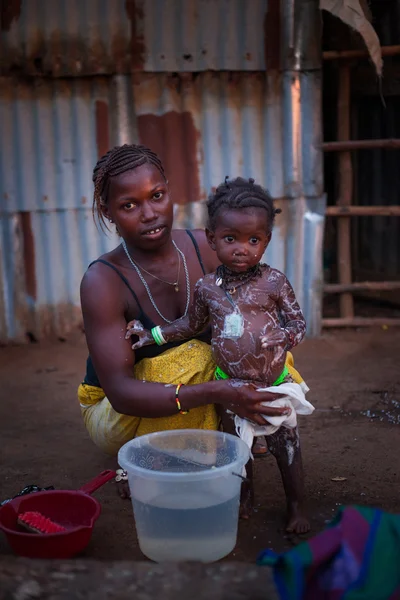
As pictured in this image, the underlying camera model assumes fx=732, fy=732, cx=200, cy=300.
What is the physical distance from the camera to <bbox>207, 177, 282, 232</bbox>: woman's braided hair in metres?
2.39

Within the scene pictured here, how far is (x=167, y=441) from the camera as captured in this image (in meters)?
2.52

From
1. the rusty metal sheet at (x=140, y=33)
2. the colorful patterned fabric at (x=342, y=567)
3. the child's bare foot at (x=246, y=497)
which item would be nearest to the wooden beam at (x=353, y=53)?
the rusty metal sheet at (x=140, y=33)

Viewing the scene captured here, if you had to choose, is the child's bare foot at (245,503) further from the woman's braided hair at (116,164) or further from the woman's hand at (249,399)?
the woman's braided hair at (116,164)

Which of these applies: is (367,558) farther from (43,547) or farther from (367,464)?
(367,464)

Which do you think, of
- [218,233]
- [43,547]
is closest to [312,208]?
[218,233]

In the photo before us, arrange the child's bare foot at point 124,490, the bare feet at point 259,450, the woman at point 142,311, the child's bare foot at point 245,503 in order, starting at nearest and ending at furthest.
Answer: the woman at point 142,311 < the child's bare foot at point 245,503 < the child's bare foot at point 124,490 < the bare feet at point 259,450

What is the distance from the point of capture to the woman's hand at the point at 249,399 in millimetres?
2354

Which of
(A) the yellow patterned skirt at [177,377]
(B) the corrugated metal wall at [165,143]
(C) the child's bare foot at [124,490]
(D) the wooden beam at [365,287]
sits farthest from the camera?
(D) the wooden beam at [365,287]

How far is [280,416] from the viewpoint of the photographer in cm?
238

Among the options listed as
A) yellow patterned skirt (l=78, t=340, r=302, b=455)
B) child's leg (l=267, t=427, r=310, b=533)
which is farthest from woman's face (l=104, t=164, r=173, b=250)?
child's leg (l=267, t=427, r=310, b=533)

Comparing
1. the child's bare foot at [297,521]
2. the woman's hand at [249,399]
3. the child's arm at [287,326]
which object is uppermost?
the child's arm at [287,326]

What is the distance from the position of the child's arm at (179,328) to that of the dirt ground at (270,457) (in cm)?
66

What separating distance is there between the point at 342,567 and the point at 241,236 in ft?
3.84

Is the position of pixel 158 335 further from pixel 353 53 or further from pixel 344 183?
pixel 353 53
